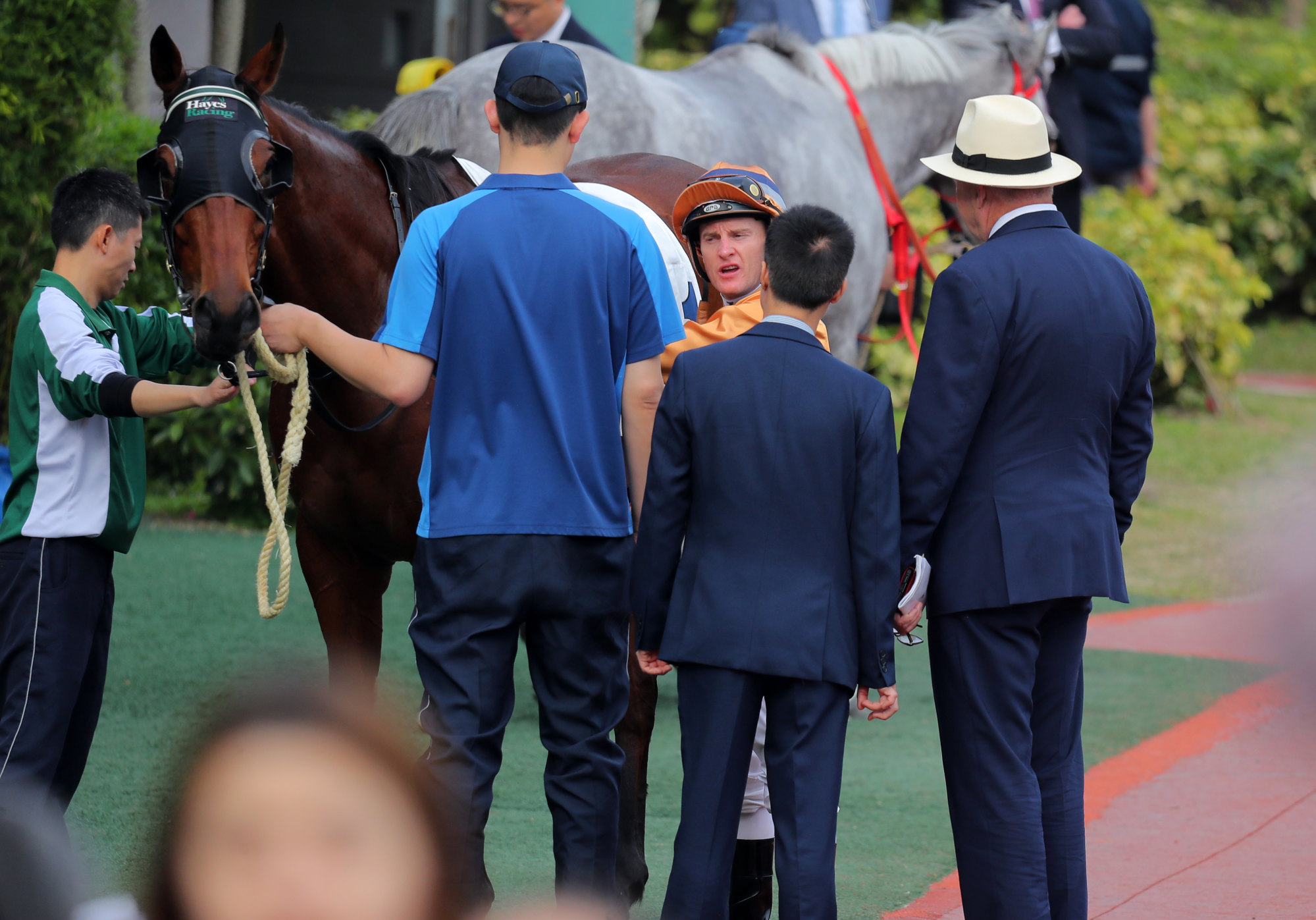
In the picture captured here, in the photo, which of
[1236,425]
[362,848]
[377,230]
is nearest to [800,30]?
[377,230]

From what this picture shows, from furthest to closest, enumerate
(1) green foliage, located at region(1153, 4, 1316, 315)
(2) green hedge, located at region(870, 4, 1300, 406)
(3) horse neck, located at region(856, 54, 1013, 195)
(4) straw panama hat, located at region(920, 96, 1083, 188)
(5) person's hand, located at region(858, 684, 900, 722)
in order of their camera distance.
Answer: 1. (1) green foliage, located at region(1153, 4, 1316, 315)
2. (2) green hedge, located at region(870, 4, 1300, 406)
3. (3) horse neck, located at region(856, 54, 1013, 195)
4. (4) straw panama hat, located at region(920, 96, 1083, 188)
5. (5) person's hand, located at region(858, 684, 900, 722)

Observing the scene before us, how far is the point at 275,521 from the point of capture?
305 centimetres

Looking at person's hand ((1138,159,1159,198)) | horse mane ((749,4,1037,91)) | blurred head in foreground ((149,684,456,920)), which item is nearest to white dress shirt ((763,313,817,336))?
blurred head in foreground ((149,684,456,920))

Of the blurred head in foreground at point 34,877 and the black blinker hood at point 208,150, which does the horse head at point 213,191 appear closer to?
the black blinker hood at point 208,150

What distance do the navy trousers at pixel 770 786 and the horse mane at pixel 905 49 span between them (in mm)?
4239

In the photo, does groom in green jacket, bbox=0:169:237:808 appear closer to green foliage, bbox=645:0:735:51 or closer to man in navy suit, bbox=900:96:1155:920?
man in navy suit, bbox=900:96:1155:920

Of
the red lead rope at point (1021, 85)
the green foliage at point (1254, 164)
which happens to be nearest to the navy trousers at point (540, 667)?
the red lead rope at point (1021, 85)

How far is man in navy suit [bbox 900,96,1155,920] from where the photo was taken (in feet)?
10.1

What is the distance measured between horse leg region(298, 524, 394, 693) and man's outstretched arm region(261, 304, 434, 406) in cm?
93

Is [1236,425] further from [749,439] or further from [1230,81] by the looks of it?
[749,439]

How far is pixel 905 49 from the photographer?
687 centimetres

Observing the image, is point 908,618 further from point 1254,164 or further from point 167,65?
point 1254,164

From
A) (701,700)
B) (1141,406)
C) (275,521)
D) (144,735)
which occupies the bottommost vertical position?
(144,735)

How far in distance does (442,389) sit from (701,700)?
2.72 ft
